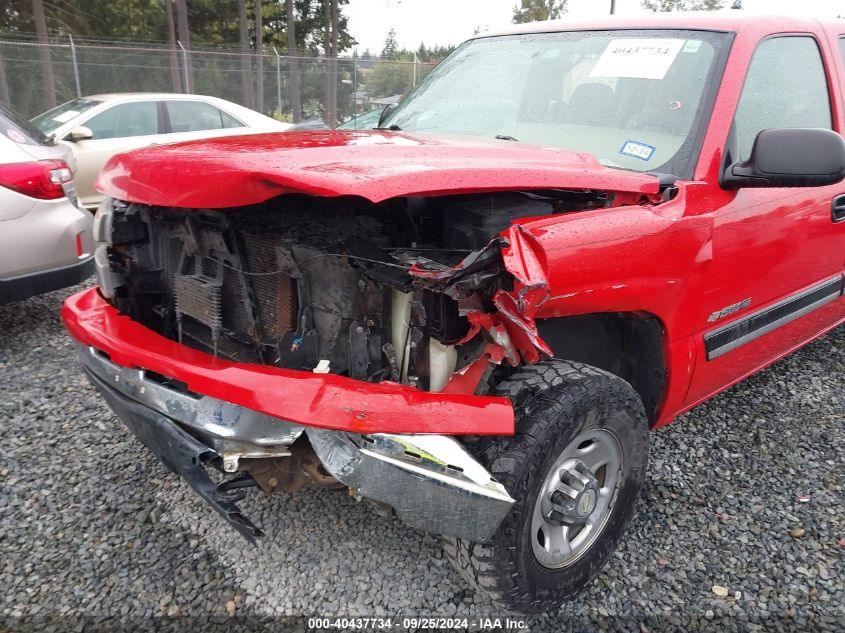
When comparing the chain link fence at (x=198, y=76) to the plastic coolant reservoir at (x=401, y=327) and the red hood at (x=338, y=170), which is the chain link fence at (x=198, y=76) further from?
the plastic coolant reservoir at (x=401, y=327)

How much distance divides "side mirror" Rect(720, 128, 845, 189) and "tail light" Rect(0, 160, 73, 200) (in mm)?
3970

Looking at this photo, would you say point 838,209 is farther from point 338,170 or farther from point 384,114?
point 338,170

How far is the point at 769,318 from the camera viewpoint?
2.87 meters

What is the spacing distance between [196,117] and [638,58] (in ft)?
21.9

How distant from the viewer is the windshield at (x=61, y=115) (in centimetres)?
712

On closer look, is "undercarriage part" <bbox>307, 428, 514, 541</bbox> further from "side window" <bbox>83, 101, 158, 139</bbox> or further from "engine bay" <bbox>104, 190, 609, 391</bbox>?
"side window" <bbox>83, 101, 158, 139</bbox>

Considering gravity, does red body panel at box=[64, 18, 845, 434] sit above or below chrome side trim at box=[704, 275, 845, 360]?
above

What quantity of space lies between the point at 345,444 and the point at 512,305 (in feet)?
1.98

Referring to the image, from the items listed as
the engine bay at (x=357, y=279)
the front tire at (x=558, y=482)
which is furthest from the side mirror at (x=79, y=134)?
the front tire at (x=558, y=482)

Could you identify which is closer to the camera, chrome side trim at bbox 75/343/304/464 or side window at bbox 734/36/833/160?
chrome side trim at bbox 75/343/304/464

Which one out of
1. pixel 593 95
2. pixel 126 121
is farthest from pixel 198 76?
pixel 593 95

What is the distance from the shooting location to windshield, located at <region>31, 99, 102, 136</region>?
7.12 metres

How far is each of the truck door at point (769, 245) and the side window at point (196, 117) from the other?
6855 mm

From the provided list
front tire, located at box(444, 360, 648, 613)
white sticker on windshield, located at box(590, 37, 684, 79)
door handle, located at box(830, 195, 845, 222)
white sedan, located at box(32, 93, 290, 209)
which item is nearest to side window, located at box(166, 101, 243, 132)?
white sedan, located at box(32, 93, 290, 209)
